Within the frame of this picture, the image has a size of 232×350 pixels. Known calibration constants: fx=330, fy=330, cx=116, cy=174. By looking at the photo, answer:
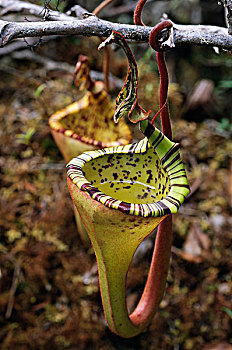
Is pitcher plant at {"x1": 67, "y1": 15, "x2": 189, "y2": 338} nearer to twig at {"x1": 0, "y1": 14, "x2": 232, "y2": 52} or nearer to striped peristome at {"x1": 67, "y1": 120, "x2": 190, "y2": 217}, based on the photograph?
striped peristome at {"x1": 67, "y1": 120, "x2": 190, "y2": 217}

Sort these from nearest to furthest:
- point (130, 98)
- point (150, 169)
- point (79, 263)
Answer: point (130, 98), point (150, 169), point (79, 263)

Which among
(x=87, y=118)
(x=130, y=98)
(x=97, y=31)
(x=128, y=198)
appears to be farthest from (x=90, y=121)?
(x=130, y=98)

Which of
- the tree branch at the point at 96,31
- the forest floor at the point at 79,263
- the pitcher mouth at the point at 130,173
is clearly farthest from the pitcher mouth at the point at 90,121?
the tree branch at the point at 96,31

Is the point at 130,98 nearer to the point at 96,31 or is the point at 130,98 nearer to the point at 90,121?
the point at 96,31

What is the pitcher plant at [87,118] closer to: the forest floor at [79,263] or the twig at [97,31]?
the forest floor at [79,263]

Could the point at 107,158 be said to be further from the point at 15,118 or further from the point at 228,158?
the point at 15,118

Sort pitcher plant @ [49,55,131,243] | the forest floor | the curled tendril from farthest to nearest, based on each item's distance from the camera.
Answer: pitcher plant @ [49,55,131,243]
the forest floor
the curled tendril

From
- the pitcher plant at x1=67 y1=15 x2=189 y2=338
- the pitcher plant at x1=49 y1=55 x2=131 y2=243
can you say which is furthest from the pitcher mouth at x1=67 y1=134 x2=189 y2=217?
the pitcher plant at x1=49 y1=55 x2=131 y2=243
